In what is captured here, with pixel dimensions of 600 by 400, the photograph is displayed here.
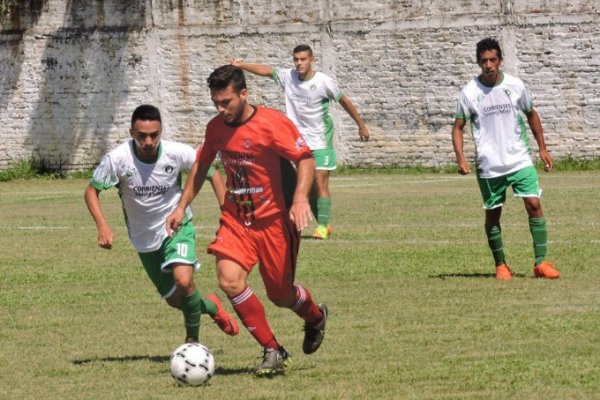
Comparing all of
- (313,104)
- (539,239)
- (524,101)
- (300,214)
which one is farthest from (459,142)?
(300,214)

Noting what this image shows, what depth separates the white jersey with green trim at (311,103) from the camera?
18531 millimetres

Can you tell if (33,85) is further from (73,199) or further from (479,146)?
(479,146)

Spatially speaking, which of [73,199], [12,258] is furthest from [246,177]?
[73,199]

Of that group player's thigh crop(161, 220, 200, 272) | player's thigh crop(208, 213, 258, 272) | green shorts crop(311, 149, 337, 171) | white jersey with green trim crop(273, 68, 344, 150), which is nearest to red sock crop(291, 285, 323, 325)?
player's thigh crop(208, 213, 258, 272)

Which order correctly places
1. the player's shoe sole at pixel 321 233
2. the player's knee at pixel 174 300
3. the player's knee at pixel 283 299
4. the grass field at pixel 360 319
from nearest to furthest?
the grass field at pixel 360 319
the player's knee at pixel 283 299
the player's knee at pixel 174 300
the player's shoe sole at pixel 321 233

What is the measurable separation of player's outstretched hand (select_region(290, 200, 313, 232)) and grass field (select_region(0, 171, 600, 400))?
910 mm

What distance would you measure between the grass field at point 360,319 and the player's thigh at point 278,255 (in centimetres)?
53

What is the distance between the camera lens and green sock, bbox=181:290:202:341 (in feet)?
32.5

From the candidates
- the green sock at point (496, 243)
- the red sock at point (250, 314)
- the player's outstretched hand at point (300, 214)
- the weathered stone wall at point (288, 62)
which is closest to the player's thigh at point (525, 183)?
the green sock at point (496, 243)

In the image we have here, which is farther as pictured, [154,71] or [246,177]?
[154,71]

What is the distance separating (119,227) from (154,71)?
42.7 feet

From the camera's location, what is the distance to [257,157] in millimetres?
9117

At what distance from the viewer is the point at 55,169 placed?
33.5 meters

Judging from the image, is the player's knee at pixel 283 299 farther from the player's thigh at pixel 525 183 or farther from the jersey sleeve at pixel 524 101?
the jersey sleeve at pixel 524 101
